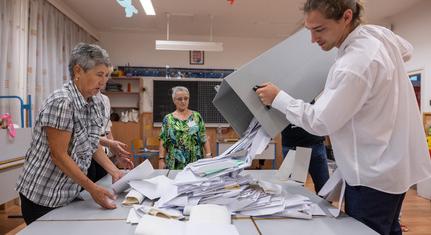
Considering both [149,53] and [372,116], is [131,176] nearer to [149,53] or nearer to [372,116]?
[372,116]

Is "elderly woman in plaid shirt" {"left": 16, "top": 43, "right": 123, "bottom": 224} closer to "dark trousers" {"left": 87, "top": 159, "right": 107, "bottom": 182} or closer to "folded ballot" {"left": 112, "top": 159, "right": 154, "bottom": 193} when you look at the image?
"folded ballot" {"left": 112, "top": 159, "right": 154, "bottom": 193}

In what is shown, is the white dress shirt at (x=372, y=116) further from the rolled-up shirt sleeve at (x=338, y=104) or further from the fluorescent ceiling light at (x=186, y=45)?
the fluorescent ceiling light at (x=186, y=45)

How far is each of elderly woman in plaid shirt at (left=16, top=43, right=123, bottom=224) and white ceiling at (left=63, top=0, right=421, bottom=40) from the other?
339cm

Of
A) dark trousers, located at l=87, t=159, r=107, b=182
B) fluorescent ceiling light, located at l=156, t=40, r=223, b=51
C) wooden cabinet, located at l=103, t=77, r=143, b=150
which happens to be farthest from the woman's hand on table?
wooden cabinet, located at l=103, t=77, r=143, b=150

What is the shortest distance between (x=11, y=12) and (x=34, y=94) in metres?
1.00

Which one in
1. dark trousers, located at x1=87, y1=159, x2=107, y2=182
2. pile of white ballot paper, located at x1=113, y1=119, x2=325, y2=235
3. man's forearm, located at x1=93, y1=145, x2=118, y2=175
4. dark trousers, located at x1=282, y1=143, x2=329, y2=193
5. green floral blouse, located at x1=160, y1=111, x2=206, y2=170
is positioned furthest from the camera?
green floral blouse, located at x1=160, y1=111, x2=206, y2=170

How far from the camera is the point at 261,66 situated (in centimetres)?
124

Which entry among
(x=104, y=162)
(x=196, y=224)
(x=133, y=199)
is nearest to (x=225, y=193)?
(x=196, y=224)

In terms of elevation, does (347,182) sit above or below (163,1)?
below

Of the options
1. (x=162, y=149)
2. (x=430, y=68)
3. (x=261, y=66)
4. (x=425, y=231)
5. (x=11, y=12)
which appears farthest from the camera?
(x=430, y=68)

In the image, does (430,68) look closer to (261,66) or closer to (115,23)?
(261,66)

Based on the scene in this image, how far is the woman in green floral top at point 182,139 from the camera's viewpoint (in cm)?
283

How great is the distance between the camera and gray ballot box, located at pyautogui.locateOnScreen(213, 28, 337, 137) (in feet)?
3.97

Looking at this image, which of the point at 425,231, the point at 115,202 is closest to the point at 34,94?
the point at 115,202
